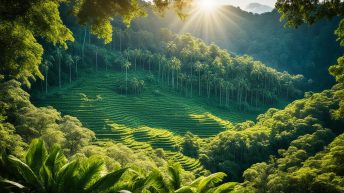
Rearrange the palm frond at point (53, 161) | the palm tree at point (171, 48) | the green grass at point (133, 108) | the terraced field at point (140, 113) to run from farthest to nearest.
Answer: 1. the palm tree at point (171, 48)
2. the green grass at point (133, 108)
3. the terraced field at point (140, 113)
4. the palm frond at point (53, 161)

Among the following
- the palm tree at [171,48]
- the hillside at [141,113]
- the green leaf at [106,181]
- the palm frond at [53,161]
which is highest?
Answer: the palm tree at [171,48]

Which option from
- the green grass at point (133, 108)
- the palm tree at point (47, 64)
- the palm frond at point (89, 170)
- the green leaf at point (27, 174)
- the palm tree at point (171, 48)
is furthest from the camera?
the palm tree at point (171, 48)

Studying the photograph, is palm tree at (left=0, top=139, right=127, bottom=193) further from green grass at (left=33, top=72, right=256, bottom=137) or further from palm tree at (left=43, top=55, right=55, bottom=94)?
palm tree at (left=43, top=55, right=55, bottom=94)

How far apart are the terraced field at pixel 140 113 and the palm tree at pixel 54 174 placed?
152 feet

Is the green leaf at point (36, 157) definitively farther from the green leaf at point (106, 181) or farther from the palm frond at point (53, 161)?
the green leaf at point (106, 181)

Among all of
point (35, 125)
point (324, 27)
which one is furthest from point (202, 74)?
point (324, 27)

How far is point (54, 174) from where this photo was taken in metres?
8.24

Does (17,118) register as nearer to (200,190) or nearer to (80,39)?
(200,190)

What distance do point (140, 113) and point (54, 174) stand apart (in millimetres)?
66395

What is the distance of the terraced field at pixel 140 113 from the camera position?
199 feet

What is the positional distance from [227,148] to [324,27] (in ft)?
535

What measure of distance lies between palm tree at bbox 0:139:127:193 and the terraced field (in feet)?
152

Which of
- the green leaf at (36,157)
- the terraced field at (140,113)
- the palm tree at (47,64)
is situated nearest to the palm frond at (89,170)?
the green leaf at (36,157)

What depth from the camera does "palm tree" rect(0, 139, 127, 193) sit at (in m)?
7.80
